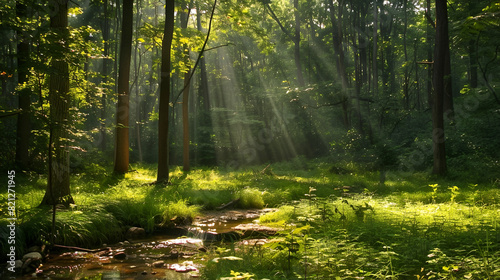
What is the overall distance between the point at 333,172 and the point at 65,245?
1416 cm

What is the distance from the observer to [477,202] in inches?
311

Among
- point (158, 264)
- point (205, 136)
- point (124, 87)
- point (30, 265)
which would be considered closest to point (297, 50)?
point (205, 136)

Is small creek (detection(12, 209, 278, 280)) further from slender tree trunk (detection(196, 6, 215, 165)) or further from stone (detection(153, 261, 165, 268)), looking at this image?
slender tree trunk (detection(196, 6, 215, 165))

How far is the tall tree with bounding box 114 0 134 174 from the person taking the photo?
44.2 ft

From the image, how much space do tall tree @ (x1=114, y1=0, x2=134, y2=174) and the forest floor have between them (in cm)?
236

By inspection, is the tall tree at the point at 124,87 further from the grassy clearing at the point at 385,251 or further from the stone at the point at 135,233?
the grassy clearing at the point at 385,251

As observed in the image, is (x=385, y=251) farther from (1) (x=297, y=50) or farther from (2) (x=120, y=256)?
(1) (x=297, y=50)

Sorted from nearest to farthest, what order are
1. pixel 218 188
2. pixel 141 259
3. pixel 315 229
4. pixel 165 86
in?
1. pixel 141 259
2. pixel 315 229
3. pixel 218 188
4. pixel 165 86

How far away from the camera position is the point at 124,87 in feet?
45.3

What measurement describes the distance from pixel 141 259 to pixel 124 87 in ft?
30.7

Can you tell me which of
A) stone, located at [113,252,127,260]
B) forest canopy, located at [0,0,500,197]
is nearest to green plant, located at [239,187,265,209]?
forest canopy, located at [0,0,500,197]

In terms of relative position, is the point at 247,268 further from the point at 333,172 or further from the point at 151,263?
the point at 333,172

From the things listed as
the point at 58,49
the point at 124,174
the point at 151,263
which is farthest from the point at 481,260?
the point at 124,174

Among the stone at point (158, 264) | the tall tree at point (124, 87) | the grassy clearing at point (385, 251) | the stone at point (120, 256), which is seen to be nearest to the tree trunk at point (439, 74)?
the grassy clearing at point (385, 251)
